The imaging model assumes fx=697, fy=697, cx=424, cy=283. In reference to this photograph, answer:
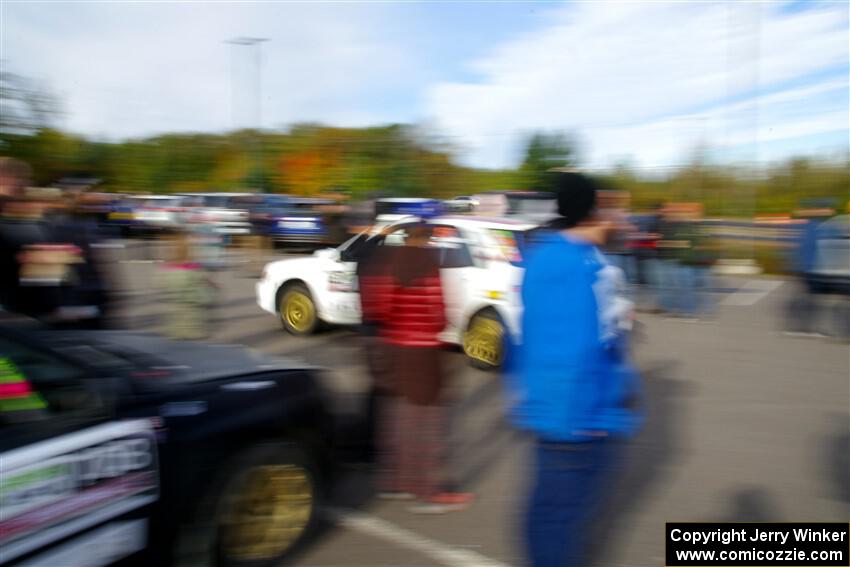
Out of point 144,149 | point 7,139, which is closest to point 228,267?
point 7,139

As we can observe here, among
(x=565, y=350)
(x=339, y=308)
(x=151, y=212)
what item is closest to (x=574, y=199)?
(x=565, y=350)

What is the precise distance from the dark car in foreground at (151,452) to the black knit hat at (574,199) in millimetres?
1704

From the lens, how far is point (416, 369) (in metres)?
4.11

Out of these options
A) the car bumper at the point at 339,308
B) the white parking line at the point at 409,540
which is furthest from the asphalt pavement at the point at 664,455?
the car bumper at the point at 339,308

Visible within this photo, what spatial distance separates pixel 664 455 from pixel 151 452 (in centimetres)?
374

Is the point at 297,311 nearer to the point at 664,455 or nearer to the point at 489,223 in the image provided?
the point at 489,223

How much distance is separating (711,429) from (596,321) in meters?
3.87

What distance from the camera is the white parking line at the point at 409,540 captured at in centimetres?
357

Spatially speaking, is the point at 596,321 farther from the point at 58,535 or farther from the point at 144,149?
the point at 144,149

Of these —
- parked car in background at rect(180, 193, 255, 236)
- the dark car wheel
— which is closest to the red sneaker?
the dark car wheel

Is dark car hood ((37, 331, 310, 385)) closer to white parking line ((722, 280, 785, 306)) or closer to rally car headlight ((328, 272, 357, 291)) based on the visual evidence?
rally car headlight ((328, 272, 357, 291))

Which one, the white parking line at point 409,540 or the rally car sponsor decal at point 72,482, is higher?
the rally car sponsor decal at point 72,482

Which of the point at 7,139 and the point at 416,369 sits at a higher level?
the point at 7,139

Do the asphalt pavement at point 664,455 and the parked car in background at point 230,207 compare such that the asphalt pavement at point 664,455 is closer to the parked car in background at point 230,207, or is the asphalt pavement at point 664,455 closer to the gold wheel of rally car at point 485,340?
the gold wheel of rally car at point 485,340
